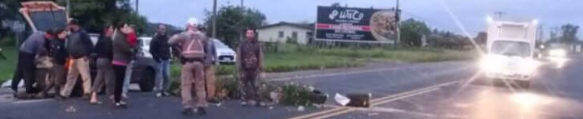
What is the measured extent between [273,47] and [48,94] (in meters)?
54.4

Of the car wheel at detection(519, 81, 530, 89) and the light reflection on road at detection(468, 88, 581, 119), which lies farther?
the car wheel at detection(519, 81, 530, 89)

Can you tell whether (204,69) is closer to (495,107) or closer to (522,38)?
(495,107)

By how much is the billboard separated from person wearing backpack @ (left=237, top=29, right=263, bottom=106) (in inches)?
2347

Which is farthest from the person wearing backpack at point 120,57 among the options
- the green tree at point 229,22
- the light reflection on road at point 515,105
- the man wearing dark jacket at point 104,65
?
the green tree at point 229,22

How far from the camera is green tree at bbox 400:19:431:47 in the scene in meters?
109

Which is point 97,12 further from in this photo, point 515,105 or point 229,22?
point 515,105

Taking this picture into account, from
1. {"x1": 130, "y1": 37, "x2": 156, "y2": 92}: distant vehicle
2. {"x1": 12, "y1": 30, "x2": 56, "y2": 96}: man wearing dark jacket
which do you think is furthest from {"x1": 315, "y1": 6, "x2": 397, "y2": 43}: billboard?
{"x1": 12, "y1": 30, "x2": 56, "y2": 96}: man wearing dark jacket

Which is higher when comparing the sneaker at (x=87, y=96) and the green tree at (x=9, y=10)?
the green tree at (x=9, y=10)

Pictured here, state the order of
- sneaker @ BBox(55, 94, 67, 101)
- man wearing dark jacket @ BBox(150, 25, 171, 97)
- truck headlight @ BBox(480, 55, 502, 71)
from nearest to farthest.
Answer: sneaker @ BBox(55, 94, 67, 101), man wearing dark jacket @ BBox(150, 25, 171, 97), truck headlight @ BBox(480, 55, 502, 71)

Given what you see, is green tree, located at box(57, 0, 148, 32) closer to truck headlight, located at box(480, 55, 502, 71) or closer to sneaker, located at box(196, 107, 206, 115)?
truck headlight, located at box(480, 55, 502, 71)

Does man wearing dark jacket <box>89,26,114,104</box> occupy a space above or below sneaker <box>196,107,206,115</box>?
above

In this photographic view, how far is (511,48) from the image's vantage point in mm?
32375

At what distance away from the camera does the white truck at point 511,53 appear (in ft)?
103

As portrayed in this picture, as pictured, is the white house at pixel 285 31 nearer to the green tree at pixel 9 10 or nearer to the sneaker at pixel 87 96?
the green tree at pixel 9 10
